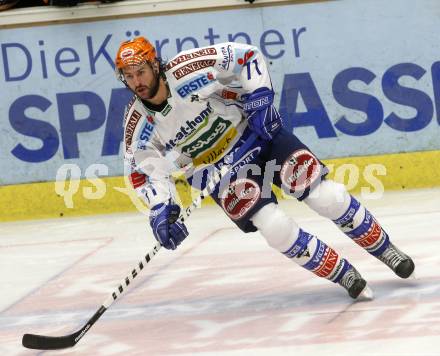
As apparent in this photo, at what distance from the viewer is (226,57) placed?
433 cm

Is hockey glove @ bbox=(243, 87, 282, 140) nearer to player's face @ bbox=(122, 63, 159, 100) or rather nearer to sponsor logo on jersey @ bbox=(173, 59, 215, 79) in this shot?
sponsor logo on jersey @ bbox=(173, 59, 215, 79)

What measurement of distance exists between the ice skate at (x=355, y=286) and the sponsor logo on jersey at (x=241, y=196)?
0.45 m

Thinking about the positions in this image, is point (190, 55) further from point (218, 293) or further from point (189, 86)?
point (218, 293)

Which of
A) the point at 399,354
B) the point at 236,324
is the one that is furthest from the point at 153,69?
the point at 399,354

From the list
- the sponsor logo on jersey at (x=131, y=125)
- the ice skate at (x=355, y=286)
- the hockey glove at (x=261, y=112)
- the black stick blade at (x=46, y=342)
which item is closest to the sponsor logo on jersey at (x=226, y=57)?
the hockey glove at (x=261, y=112)

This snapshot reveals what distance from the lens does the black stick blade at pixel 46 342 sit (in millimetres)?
3971

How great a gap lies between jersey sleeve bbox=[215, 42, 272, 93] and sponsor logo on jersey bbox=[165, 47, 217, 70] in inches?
1.1

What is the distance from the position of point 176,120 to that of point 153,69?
233mm

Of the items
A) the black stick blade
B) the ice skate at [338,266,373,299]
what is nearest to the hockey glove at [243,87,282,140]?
the ice skate at [338,266,373,299]

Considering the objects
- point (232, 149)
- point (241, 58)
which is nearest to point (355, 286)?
point (232, 149)

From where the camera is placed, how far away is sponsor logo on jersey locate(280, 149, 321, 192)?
14.0ft

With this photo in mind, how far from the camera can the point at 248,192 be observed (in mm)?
4223

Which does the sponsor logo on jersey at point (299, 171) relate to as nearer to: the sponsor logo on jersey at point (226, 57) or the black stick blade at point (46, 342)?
the sponsor logo on jersey at point (226, 57)

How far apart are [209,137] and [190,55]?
32cm
